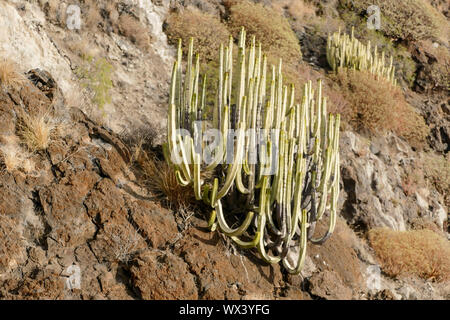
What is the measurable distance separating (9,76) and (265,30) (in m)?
5.96

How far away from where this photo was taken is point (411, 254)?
21.3 ft

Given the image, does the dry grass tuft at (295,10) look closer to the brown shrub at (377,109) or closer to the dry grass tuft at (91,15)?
the brown shrub at (377,109)

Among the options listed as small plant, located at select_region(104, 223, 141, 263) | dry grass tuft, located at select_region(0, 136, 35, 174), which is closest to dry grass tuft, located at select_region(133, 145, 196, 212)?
small plant, located at select_region(104, 223, 141, 263)

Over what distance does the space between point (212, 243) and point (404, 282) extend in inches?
125

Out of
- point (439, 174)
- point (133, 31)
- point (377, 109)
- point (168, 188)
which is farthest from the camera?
point (439, 174)

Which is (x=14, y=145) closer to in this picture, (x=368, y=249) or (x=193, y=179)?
(x=193, y=179)

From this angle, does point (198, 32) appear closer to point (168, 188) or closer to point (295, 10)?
point (295, 10)

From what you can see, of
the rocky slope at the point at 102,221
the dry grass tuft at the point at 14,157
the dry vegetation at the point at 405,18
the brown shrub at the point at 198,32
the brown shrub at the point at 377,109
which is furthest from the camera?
the dry vegetation at the point at 405,18

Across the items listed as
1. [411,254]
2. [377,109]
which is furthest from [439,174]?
[411,254]

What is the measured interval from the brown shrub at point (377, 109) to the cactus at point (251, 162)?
4.05 metres

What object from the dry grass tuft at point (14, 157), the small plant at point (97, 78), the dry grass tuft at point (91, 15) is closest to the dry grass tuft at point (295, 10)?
the dry grass tuft at point (91, 15)

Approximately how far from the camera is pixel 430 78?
11.7 meters

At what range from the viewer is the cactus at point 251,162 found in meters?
4.48

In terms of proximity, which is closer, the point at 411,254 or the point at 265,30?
the point at 411,254
